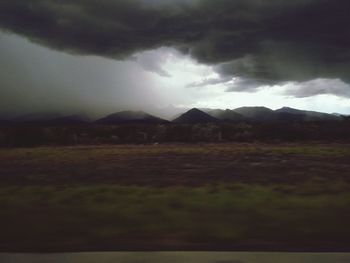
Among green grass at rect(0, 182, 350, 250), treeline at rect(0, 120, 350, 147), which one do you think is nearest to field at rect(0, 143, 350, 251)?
green grass at rect(0, 182, 350, 250)

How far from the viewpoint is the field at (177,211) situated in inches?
307

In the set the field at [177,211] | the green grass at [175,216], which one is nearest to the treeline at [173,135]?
Answer: the field at [177,211]

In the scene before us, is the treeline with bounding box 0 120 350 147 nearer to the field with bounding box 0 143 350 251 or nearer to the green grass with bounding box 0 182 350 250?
the field with bounding box 0 143 350 251

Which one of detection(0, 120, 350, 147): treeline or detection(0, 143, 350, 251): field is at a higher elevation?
detection(0, 120, 350, 147): treeline

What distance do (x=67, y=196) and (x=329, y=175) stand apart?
1040cm

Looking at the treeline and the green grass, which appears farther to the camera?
the treeline

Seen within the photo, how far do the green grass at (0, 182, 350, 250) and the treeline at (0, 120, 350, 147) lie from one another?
44.2 meters

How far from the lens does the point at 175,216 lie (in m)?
10.2

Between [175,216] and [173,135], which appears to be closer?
[175,216]

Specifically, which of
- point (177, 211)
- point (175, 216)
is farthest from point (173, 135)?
point (175, 216)

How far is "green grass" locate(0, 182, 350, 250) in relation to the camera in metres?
8.03

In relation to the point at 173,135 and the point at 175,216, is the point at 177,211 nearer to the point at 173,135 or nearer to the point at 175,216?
the point at 175,216

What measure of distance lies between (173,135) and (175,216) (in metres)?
54.7

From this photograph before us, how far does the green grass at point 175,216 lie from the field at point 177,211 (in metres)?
0.02
